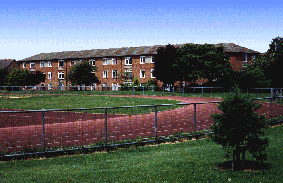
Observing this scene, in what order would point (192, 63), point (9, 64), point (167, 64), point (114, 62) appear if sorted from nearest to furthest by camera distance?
point (192, 63)
point (167, 64)
point (114, 62)
point (9, 64)

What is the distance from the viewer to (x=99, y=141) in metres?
10.8

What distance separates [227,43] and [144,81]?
886 inches

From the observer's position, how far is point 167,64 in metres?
58.5

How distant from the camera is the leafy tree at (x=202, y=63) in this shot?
5584 cm

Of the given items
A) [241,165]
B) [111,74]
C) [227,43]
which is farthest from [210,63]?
[241,165]

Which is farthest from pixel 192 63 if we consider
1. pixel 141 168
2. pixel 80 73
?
pixel 141 168

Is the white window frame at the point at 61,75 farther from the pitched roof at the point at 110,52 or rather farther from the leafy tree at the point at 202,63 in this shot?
the leafy tree at the point at 202,63

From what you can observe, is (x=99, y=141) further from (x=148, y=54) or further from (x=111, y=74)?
(x=111, y=74)

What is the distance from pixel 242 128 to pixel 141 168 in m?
2.57

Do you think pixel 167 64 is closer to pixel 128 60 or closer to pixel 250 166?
pixel 128 60

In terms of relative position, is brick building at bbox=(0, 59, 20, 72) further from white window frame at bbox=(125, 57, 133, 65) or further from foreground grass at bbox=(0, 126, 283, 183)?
foreground grass at bbox=(0, 126, 283, 183)

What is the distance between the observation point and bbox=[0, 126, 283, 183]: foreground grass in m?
6.32

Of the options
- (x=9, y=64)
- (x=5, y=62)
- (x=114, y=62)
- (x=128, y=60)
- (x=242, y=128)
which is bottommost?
(x=242, y=128)

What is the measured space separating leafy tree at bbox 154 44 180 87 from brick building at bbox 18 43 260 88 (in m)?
11.3
